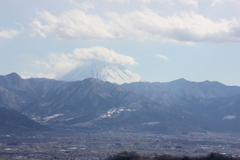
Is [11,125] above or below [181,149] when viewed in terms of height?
above

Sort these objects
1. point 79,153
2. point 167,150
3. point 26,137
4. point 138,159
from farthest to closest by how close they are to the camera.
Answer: point 26,137 < point 167,150 < point 79,153 < point 138,159

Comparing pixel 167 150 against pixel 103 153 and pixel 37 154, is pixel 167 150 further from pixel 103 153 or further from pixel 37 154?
pixel 37 154

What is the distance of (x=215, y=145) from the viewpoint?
504ft

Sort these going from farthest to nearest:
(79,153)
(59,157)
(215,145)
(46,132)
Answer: (46,132), (215,145), (79,153), (59,157)

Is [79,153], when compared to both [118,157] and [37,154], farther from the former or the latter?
[118,157]

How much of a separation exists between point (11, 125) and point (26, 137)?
1535 inches

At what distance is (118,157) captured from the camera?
79562mm

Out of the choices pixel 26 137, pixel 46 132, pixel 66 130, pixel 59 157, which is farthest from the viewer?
pixel 66 130

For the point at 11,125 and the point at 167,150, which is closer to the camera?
the point at 167,150

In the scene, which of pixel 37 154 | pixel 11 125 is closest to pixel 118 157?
pixel 37 154

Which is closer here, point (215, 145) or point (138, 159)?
point (138, 159)

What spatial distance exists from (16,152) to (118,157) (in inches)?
1965

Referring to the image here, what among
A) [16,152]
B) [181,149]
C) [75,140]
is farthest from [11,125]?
[181,149]

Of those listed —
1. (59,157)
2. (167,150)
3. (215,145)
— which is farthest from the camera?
(215,145)
